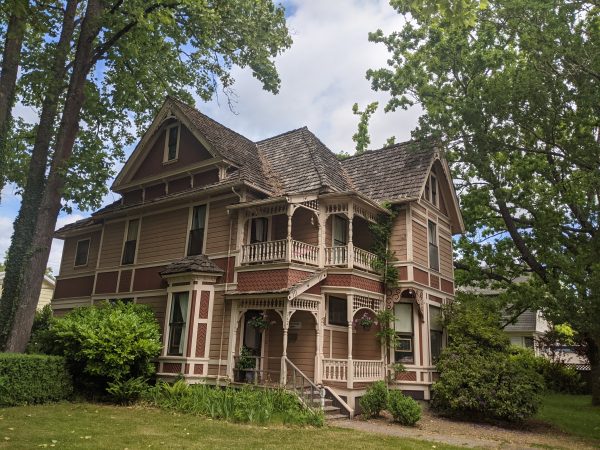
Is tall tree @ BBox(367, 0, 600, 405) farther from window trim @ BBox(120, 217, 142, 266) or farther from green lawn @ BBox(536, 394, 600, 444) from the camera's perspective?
window trim @ BBox(120, 217, 142, 266)

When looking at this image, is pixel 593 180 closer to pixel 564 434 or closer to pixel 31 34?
pixel 564 434

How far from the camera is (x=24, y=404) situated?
12.9 m

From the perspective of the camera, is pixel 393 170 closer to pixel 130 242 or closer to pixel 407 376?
pixel 407 376

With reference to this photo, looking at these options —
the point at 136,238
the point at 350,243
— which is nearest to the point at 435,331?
the point at 350,243

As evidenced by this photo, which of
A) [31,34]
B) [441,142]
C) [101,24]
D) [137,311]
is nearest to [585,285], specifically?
[441,142]

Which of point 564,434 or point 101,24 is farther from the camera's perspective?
point 101,24

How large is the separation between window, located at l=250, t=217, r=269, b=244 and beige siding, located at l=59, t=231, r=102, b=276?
862cm

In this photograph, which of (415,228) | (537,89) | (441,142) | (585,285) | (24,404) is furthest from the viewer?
(441,142)

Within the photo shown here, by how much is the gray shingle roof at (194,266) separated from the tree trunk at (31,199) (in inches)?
170

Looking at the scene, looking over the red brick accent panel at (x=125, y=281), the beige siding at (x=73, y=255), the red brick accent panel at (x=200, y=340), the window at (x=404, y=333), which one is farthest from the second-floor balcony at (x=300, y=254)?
the beige siding at (x=73, y=255)

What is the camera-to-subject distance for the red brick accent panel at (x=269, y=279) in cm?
1473

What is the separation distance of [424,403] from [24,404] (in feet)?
39.6

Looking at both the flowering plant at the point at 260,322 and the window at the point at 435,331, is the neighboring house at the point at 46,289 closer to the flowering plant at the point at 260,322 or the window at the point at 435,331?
the flowering plant at the point at 260,322

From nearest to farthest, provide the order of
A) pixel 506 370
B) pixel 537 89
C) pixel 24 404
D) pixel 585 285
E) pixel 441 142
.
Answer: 1. pixel 24 404
2. pixel 585 285
3. pixel 506 370
4. pixel 537 89
5. pixel 441 142
